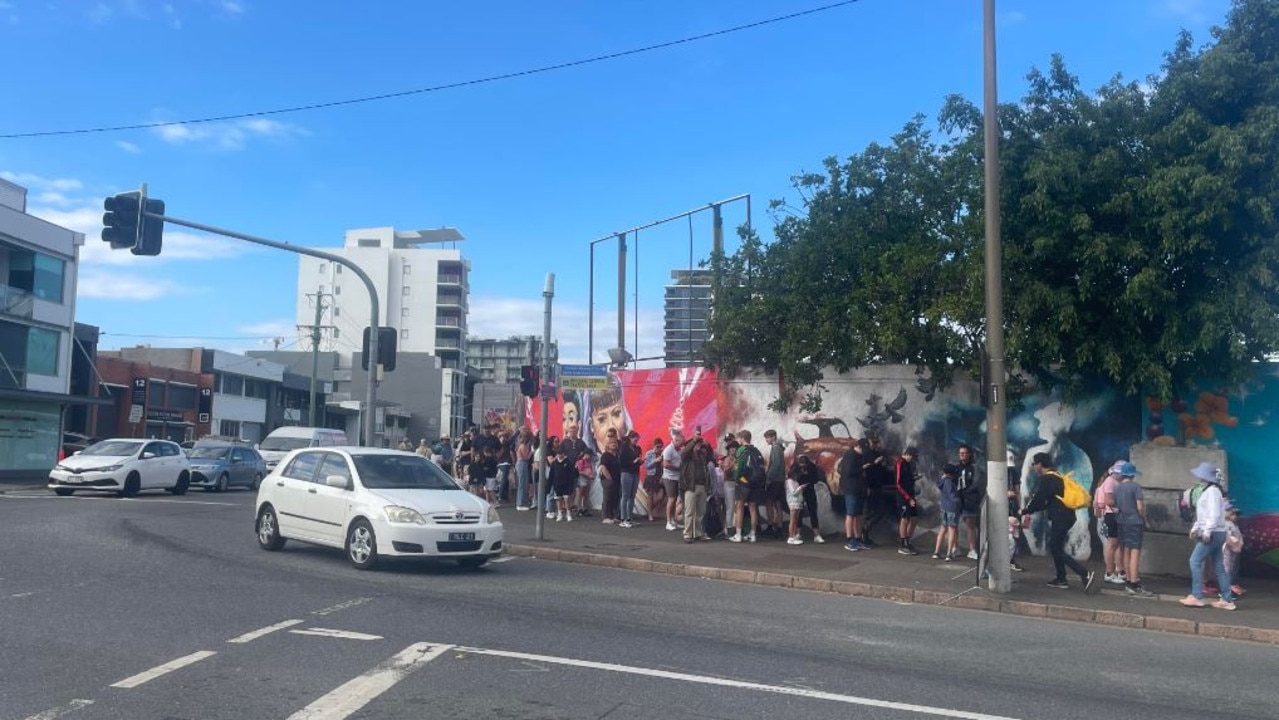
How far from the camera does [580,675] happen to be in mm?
7559

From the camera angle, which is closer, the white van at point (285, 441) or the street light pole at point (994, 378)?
the street light pole at point (994, 378)

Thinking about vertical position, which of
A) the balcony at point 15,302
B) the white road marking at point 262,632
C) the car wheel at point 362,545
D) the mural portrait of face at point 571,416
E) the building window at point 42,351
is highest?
the balcony at point 15,302

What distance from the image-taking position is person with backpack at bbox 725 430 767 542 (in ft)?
55.5

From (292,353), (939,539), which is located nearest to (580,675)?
(939,539)

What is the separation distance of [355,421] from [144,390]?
27564 millimetres

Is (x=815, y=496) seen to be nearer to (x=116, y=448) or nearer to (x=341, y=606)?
(x=341, y=606)

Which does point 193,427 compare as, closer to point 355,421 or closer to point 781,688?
point 355,421

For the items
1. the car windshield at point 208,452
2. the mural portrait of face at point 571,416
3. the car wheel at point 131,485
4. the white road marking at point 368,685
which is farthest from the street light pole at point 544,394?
the car windshield at point 208,452

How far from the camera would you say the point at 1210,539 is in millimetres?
11953

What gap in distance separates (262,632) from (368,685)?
2.09 m

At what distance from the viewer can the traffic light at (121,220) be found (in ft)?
55.3

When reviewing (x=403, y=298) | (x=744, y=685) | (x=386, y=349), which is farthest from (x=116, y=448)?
(x=403, y=298)

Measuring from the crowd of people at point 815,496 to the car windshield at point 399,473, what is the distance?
8.63ft

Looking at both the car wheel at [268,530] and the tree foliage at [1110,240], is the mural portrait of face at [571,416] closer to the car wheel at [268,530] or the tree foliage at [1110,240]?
the tree foliage at [1110,240]
